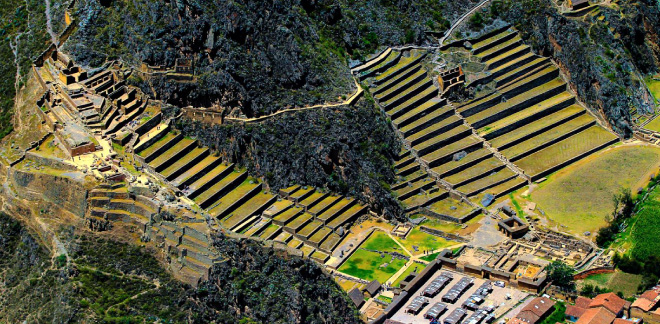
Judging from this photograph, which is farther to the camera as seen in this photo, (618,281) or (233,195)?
(233,195)

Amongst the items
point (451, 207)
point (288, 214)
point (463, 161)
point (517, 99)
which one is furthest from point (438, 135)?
point (288, 214)

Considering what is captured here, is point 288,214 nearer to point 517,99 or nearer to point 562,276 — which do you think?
point 562,276

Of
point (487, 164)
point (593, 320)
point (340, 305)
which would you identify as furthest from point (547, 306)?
point (487, 164)

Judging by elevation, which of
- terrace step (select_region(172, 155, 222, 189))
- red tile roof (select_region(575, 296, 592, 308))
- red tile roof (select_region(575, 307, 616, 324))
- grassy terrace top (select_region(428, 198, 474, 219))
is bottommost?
red tile roof (select_region(575, 307, 616, 324))

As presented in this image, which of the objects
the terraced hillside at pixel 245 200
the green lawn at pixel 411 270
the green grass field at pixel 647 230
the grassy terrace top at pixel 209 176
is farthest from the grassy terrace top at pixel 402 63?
the green grass field at pixel 647 230

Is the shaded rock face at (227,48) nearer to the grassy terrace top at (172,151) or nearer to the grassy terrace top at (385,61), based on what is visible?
the grassy terrace top at (385,61)

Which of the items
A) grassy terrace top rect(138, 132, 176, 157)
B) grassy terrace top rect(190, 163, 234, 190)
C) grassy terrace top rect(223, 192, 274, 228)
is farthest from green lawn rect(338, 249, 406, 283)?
grassy terrace top rect(138, 132, 176, 157)

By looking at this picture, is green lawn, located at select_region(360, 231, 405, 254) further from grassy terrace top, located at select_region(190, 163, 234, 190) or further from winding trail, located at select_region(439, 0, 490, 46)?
winding trail, located at select_region(439, 0, 490, 46)
